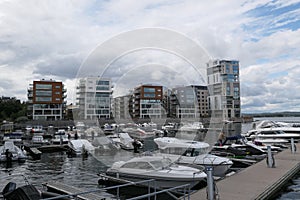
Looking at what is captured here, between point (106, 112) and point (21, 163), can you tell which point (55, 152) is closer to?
point (21, 163)

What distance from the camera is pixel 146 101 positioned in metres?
23.5

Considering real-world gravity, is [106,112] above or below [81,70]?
below

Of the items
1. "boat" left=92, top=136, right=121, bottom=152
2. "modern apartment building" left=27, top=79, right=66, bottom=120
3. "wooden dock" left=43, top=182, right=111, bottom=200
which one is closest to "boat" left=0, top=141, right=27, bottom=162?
"boat" left=92, top=136, right=121, bottom=152

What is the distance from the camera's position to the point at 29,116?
84.6 meters

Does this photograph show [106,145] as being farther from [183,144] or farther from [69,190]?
[69,190]

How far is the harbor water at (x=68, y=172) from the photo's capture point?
13378 millimetres

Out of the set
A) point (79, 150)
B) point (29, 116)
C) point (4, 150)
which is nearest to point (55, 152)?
point (79, 150)

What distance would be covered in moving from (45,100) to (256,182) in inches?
3280

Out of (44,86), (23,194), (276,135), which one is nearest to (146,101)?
(23,194)

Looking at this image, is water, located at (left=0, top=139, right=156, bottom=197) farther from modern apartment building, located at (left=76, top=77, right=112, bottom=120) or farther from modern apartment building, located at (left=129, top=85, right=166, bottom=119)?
modern apartment building, located at (left=129, top=85, right=166, bottom=119)

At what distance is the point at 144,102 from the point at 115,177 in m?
9.86

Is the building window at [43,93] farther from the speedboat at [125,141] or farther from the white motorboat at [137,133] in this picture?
the speedboat at [125,141]

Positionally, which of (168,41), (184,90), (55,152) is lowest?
(55,152)

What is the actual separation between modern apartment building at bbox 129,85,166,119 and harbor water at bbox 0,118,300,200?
5047 mm
